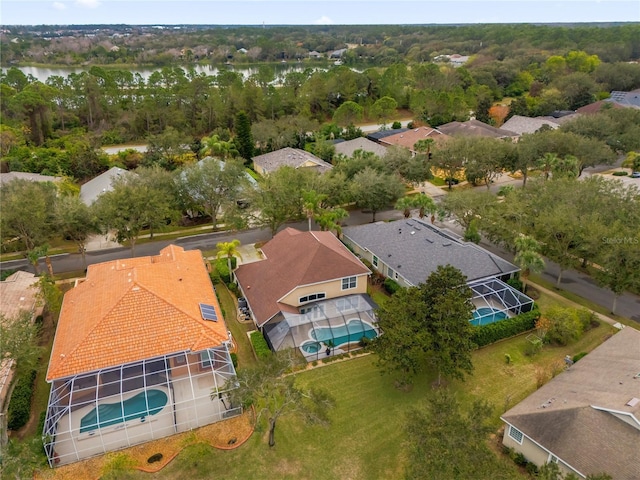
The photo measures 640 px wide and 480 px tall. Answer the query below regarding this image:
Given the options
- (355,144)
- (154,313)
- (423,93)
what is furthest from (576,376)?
(423,93)

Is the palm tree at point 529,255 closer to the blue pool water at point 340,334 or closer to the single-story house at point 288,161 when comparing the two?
the blue pool water at point 340,334

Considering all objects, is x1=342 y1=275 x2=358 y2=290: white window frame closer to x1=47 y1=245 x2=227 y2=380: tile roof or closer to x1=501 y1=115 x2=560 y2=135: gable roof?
x1=47 y1=245 x2=227 y2=380: tile roof

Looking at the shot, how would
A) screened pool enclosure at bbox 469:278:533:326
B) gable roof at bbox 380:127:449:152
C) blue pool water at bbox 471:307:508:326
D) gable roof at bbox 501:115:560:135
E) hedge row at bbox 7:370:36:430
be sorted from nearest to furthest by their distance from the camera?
1. hedge row at bbox 7:370:36:430
2. blue pool water at bbox 471:307:508:326
3. screened pool enclosure at bbox 469:278:533:326
4. gable roof at bbox 380:127:449:152
5. gable roof at bbox 501:115:560:135

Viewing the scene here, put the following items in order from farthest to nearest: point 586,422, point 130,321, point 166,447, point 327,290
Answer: point 327,290, point 130,321, point 166,447, point 586,422

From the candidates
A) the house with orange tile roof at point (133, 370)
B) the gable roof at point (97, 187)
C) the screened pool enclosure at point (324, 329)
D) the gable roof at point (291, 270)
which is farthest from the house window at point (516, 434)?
the gable roof at point (97, 187)

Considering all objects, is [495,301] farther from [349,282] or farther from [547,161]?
[547,161]

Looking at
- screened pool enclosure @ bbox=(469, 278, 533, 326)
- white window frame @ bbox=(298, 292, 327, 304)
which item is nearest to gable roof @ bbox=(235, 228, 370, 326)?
white window frame @ bbox=(298, 292, 327, 304)


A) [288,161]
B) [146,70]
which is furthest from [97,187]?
[146,70]
